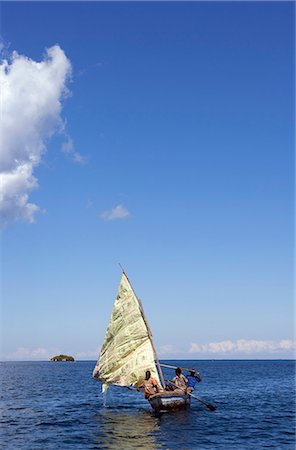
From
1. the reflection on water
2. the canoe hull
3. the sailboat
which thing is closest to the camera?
the reflection on water

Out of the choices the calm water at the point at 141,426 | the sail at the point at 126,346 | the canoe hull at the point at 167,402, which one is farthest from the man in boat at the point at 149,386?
the calm water at the point at 141,426

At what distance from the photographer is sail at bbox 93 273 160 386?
3925 centimetres

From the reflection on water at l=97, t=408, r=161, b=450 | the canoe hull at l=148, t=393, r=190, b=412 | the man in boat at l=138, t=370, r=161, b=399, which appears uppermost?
the man in boat at l=138, t=370, r=161, b=399

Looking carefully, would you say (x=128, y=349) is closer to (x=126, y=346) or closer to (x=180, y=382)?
(x=126, y=346)

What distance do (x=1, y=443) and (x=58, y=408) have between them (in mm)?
16960

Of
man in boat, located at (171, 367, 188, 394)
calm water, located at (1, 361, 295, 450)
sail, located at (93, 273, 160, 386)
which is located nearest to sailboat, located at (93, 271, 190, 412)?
sail, located at (93, 273, 160, 386)

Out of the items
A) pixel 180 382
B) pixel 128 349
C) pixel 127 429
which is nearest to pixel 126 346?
pixel 128 349

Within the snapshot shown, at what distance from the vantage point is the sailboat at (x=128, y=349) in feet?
128

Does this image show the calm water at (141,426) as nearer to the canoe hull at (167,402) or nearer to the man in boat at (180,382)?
the canoe hull at (167,402)

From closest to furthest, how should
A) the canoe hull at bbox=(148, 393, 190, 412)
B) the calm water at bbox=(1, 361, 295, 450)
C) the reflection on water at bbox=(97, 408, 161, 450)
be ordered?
the reflection on water at bbox=(97, 408, 161, 450) < the calm water at bbox=(1, 361, 295, 450) < the canoe hull at bbox=(148, 393, 190, 412)

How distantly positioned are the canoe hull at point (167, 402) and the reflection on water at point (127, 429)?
95 cm

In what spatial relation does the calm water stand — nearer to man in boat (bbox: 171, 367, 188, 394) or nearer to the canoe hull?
the canoe hull

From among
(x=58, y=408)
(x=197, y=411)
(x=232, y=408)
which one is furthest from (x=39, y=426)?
(x=232, y=408)

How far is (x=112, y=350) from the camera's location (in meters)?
40.6
